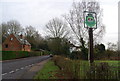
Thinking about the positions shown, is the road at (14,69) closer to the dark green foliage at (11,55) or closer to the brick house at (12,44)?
the dark green foliage at (11,55)

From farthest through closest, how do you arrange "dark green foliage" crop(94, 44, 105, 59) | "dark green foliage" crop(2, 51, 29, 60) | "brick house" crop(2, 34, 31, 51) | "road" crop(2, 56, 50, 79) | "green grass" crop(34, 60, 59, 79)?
"brick house" crop(2, 34, 31, 51) → "dark green foliage" crop(2, 51, 29, 60) → "dark green foliage" crop(94, 44, 105, 59) → "road" crop(2, 56, 50, 79) → "green grass" crop(34, 60, 59, 79)

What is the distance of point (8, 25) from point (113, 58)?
40986 mm

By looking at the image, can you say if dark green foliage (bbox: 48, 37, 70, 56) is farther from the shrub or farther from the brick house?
the brick house

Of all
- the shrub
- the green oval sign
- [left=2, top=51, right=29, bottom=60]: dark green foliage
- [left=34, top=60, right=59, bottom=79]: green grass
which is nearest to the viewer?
the shrub

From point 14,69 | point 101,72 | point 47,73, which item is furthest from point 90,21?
point 14,69

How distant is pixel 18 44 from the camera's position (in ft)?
201

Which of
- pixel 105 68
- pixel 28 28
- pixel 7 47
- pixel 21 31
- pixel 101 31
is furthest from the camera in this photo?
pixel 28 28

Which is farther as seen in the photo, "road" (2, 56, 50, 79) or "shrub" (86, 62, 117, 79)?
"road" (2, 56, 50, 79)

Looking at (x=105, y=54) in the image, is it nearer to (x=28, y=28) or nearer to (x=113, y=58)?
(x=113, y=58)

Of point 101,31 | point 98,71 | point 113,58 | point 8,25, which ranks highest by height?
point 8,25

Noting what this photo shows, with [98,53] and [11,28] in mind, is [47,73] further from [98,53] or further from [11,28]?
[11,28]

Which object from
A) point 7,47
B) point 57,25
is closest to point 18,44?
point 7,47

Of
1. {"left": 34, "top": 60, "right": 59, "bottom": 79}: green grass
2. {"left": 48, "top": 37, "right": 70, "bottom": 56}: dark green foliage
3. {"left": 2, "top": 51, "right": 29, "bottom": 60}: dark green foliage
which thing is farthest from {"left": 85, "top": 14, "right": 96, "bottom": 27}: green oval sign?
{"left": 2, "top": 51, "right": 29, "bottom": 60}: dark green foliage

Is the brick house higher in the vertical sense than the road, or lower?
higher
